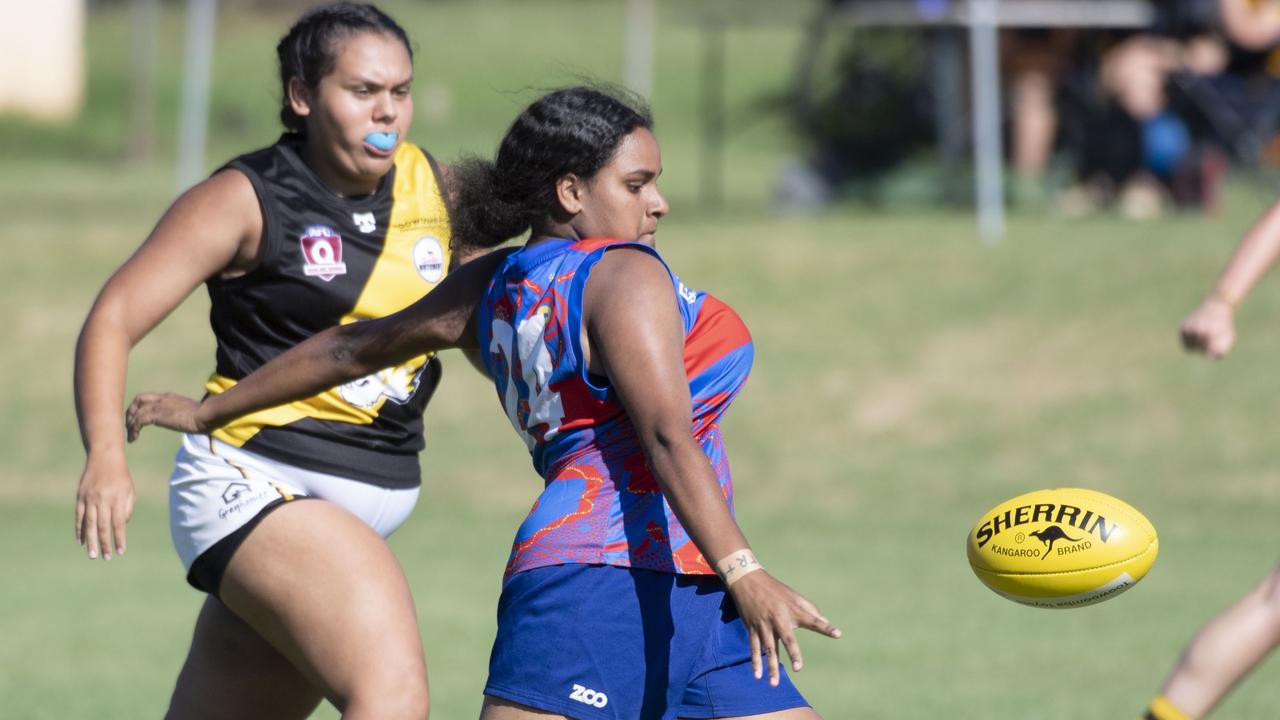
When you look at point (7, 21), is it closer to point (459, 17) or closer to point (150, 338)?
point (459, 17)

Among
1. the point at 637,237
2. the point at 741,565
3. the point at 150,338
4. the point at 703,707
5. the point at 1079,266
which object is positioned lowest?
the point at 150,338

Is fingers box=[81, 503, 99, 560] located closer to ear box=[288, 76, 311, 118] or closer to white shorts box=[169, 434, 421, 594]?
white shorts box=[169, 434, 421, 594]

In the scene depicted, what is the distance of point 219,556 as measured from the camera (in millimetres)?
4129

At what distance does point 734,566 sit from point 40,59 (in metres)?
24.3

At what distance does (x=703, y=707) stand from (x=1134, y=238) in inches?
424

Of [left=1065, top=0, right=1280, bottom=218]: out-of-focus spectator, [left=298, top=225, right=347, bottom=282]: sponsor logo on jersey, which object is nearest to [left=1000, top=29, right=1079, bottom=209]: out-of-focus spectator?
[left=1065, top=0, right=1280, bottom=218]: out-of-focus spectator

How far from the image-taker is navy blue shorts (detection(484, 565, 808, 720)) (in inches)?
133

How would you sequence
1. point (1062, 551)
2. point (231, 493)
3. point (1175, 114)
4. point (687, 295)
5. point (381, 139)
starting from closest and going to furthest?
1. point (687, 295)
2. point (1062, 551)
3. point (231, 493)
4. point (381, 139)
5. point (1175, 114)

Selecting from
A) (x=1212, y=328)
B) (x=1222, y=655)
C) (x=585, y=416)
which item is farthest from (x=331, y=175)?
(x=1222, y=655)

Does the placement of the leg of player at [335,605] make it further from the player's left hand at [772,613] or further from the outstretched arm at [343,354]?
the player's left hand at [772,613]

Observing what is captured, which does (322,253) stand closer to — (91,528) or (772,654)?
(91,528)

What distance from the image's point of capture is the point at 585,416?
11.4 ft

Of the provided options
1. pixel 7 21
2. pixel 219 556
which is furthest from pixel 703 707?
pixel 7 21

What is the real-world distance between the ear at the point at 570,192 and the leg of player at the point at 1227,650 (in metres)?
2.01
